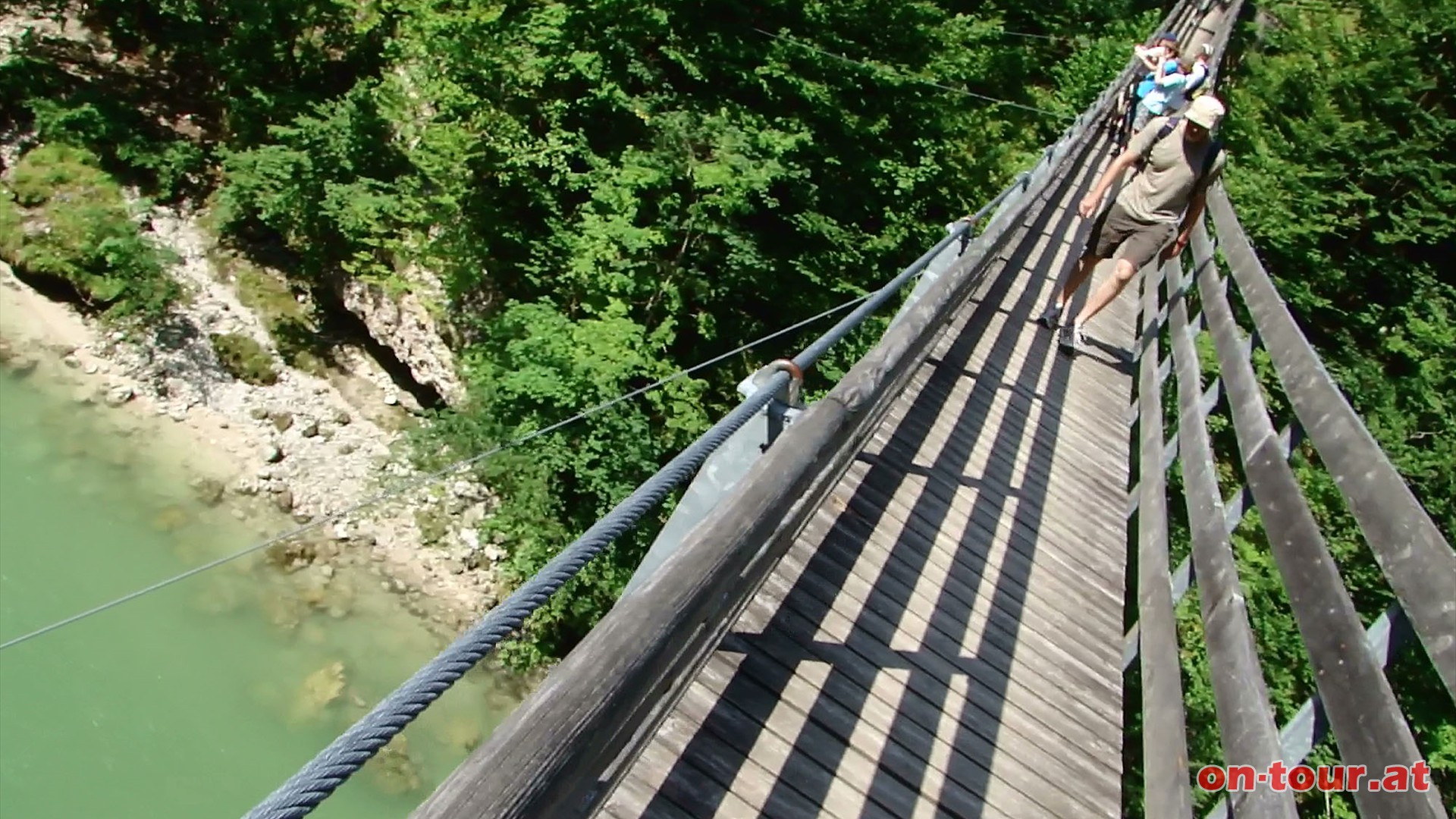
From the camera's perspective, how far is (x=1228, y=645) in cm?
245

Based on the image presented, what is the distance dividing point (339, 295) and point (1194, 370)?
1411cm

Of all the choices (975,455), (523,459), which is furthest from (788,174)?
(975,455)

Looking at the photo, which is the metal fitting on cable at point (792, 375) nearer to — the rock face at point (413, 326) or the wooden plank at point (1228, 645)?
the wooden plank at point (1228, 645)

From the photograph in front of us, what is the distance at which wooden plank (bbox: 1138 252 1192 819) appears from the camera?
276cm

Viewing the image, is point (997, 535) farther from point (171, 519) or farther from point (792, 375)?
point (171, 519)

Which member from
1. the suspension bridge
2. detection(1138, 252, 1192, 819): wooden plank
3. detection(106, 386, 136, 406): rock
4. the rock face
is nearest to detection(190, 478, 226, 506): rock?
detection(106, 386, 136, 406): rock


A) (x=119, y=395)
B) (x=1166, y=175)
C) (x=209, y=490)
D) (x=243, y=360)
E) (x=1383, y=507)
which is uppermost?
(x=1166, y=175)

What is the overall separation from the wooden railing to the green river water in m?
9.16

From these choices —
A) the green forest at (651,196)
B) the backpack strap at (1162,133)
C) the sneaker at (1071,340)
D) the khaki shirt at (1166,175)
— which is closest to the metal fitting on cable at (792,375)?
the khaki shirt at (1166,175)

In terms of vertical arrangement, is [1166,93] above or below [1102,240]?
above

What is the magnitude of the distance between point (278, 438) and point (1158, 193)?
1228 centimetres

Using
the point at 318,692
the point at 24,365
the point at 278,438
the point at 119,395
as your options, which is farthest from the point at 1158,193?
the point at 24,365

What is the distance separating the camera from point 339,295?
15766 mm

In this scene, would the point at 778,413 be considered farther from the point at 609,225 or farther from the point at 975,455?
the point at 609,225
